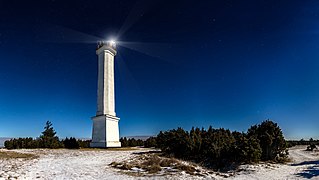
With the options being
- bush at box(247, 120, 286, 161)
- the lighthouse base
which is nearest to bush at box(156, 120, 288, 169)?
bush at box(247, 120, 286, 161)

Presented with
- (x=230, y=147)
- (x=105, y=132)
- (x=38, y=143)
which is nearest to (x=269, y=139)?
(x=230, y=147)

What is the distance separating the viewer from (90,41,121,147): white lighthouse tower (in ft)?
101

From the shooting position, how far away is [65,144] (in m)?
30.7

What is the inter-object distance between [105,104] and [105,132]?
14.2 feet

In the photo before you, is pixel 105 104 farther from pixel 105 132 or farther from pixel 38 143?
pixel 38 143

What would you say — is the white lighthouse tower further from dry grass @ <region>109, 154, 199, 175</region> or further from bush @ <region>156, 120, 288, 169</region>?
dry grass @ <region>109, 154, 199, 175</region>

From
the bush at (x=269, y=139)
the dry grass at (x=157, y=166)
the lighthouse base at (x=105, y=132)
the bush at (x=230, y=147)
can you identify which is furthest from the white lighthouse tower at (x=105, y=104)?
the bush at (x=269, y=139)

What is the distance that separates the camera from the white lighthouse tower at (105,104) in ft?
101

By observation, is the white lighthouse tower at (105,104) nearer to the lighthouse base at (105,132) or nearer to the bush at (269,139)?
the lighthouse base at (105,132)

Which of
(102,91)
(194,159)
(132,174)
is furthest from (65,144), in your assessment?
(132,174)

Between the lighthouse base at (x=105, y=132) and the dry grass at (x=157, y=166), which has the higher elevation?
the lighthouse base at (x=105, y=132)

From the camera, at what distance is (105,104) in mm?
32875

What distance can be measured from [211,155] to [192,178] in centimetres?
647

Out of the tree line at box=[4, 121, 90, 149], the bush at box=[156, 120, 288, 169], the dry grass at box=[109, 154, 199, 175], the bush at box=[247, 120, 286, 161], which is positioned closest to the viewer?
the dry grass at box=[109, 154, 199, 175]
